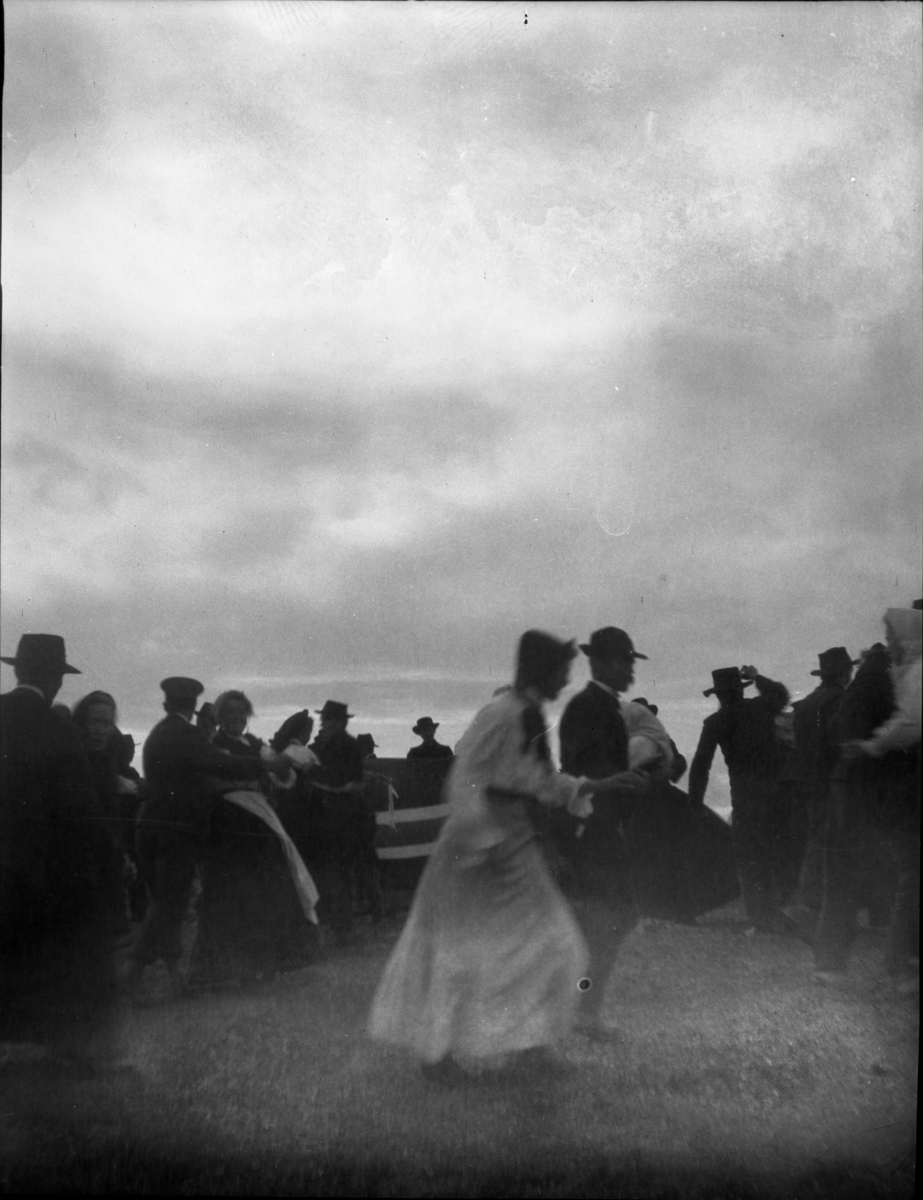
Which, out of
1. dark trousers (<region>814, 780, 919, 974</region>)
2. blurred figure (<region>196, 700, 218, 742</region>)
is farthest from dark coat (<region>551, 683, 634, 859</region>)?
blurred figure (<region>196, 700, 218, 742</region>)

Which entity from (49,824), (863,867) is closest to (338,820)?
(49,824)

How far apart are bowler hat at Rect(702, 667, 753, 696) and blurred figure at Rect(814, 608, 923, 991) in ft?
1.15

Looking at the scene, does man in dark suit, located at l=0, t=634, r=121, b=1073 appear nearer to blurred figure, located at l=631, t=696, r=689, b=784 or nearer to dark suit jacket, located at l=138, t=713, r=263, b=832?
dark suit jacket, located at l=138, t=713, r=263, b=832

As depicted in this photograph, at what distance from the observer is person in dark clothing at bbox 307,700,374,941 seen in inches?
145

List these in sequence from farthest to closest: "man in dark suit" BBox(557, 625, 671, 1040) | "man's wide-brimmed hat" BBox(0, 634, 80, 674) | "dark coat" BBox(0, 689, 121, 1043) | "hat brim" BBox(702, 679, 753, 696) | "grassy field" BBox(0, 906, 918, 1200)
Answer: "man's wide-brimmed hat" BBox(0, 634, 80, 674)
"dark coat" BBox(0, 689, 121, 1043)
"hat brim" BBox(702, 679, 753, 696)
"man in dark suit" BBox(557, 625, 671, 1040)
"grassy field" BBox(0, 906, 918, 1200)

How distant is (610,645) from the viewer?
3719 mm

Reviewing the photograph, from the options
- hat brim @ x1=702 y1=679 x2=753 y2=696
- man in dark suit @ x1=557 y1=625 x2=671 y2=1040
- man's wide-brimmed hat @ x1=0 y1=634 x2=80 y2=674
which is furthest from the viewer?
man's wide-brimmed hat @ x1=0 y1=634 x2=80 y2=674

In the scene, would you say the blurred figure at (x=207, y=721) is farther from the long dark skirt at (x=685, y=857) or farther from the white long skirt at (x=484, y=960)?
the long dark skirt at (x=685, y=857)

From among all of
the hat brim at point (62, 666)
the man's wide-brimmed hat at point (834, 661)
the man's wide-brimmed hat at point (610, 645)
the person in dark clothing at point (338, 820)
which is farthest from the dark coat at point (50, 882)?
the man's wide-brimmed hat at point (834, 661)

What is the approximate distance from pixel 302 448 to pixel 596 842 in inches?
69.8

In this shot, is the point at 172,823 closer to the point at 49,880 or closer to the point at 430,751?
the point at 49,880

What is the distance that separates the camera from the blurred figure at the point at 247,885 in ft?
12.2

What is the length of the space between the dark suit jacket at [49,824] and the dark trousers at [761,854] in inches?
86.0

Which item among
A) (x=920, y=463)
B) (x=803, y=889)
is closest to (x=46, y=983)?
(x=803, y=889)
